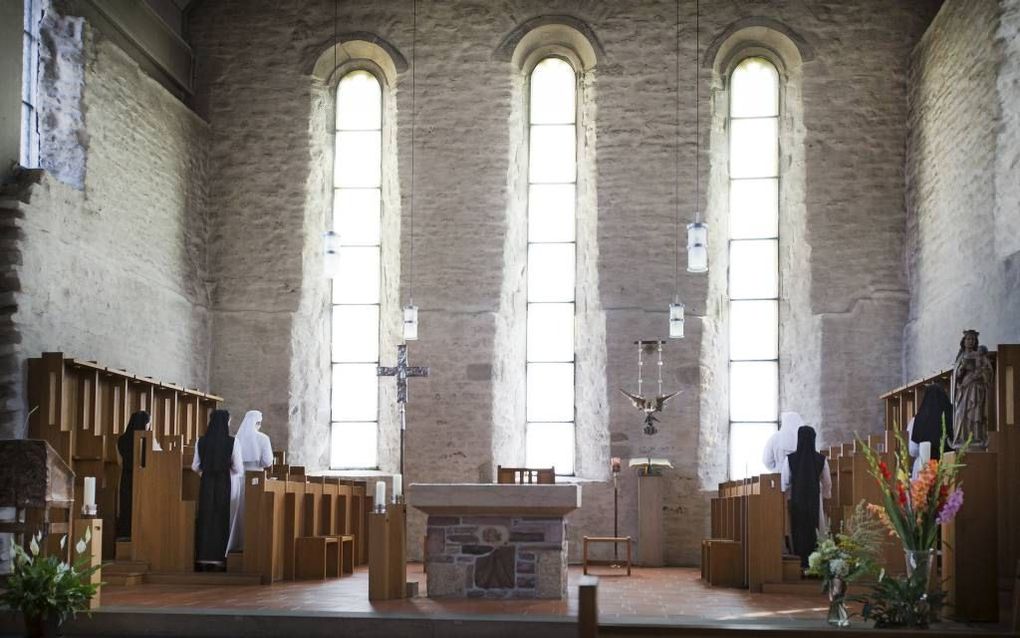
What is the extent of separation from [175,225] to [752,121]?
749cm

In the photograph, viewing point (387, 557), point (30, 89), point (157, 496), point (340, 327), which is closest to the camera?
point (387, 557)

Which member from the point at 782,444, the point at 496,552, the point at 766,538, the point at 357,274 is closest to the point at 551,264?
the point at 357,274

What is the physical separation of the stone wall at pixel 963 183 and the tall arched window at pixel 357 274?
6789 millimetres

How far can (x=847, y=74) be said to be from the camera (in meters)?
16.4

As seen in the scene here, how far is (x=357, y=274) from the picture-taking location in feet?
56.5

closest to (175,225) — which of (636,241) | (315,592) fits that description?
(636,241)

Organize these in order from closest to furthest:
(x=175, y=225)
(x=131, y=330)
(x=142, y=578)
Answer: (x=142, y=578), (x=131, y=330), (x=175, y=225)

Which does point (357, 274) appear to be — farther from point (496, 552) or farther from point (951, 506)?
point (951, 506)

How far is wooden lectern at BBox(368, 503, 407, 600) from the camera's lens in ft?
30.9

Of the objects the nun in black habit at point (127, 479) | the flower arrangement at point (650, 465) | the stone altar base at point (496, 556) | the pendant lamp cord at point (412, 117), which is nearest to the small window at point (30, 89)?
the nun in black habit at point (127, 479)

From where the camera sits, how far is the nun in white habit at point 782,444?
13086mm

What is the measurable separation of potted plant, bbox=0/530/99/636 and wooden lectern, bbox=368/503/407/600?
82.1 inches

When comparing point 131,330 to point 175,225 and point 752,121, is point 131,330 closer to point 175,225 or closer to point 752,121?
point 175,225

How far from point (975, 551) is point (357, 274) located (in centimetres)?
1049
